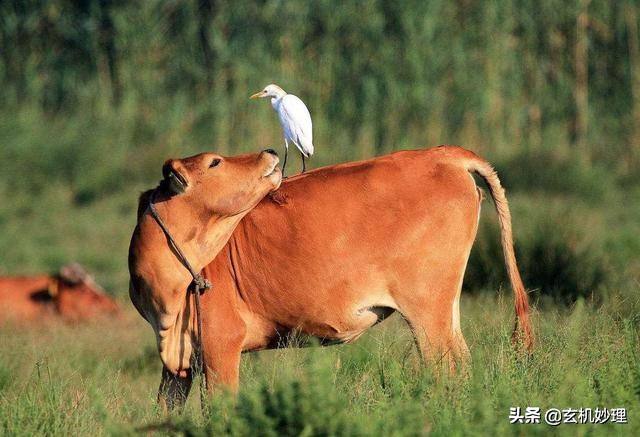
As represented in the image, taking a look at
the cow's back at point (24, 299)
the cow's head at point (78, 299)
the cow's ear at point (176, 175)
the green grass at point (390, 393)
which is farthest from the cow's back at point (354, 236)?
the cow's head at point (78, 299)

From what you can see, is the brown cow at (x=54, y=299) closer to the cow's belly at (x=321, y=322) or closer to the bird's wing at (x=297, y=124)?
the bird's wing at (x=297, y=124)

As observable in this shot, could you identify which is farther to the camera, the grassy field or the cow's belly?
the grassy field

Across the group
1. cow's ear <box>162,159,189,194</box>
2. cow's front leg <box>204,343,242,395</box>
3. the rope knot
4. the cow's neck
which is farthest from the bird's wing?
cow's front leg <box>204,343,242,395</box>

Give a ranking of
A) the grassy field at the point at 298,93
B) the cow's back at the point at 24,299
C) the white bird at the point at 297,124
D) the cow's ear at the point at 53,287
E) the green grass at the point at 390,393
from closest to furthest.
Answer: the green grass at the point at 390,393, the white bird at the point at 297,124, the cow's back at the point at 24,299, the cow's ear at the point at 53,287, the grassy field at the point at 298,93

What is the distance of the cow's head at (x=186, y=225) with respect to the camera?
6688 millimetres

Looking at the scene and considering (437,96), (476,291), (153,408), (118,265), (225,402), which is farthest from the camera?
(437,96)

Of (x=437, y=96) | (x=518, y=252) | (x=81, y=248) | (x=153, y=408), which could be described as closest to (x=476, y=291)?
(x=518, y=252)

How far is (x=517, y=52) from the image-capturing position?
70.7ft

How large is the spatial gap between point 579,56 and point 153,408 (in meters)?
16.4

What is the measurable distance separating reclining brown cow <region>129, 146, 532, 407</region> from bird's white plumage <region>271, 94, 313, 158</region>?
2.78 feet

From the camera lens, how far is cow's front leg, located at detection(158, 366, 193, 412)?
6.87 meters

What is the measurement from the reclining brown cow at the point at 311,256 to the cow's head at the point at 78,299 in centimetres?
553

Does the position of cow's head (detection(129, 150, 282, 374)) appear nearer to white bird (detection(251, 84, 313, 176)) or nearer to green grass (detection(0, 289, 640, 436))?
green grass (detection(0, 289, 640, 436))

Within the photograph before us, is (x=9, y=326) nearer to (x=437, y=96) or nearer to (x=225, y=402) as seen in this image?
(x=225, y=402)
